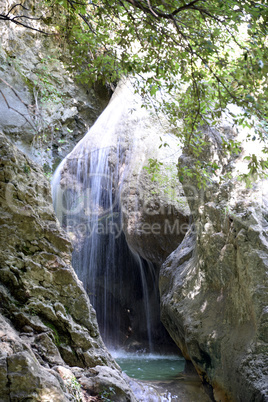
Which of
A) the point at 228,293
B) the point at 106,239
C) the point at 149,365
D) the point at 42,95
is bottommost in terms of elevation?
the point at 149,365

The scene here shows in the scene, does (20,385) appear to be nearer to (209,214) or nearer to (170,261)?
(209,214)

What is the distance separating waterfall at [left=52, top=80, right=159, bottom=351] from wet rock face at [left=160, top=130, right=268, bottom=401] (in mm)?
4843

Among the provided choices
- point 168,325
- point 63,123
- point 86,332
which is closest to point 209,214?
point 168,325

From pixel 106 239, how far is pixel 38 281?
26.7ft

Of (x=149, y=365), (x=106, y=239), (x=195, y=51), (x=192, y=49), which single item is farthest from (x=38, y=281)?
(x=106, y=239)

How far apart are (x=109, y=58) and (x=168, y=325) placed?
5283 millimetres

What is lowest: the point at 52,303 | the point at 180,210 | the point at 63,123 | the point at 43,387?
the point at 43,387

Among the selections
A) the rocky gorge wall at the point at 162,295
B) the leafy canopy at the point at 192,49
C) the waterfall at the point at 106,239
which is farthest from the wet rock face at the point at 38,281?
the waterfall at the point at 106,239

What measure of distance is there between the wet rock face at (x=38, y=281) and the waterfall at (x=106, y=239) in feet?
23.7

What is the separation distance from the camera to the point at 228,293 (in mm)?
5535

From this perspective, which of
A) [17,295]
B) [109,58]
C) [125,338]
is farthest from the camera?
[125,338]

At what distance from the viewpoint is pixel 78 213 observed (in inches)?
477

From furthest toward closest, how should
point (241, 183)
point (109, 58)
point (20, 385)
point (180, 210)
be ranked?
point (180, 210) < point (241, 183) < point (109, 58) < point (20, 385)

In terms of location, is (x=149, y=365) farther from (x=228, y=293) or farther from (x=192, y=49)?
(x=192, y=49)
